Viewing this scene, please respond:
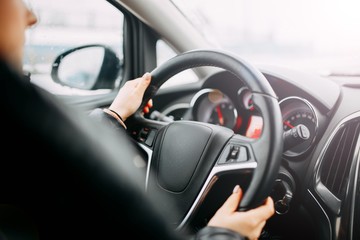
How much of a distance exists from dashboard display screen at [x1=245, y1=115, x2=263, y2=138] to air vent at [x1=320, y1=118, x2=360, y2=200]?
434mm

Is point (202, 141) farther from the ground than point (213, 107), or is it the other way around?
point (202, 141)

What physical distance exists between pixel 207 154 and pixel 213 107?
1.11 metres

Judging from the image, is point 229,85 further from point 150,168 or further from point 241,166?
point 241,166

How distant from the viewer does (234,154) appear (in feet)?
4.99

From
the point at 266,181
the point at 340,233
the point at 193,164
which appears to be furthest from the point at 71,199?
the point at 340,233

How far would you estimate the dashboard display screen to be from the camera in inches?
89.1

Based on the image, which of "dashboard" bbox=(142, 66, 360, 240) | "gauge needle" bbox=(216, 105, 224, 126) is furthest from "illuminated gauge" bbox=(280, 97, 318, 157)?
"gauge needle" bbox=(216, 105, 224, 126)

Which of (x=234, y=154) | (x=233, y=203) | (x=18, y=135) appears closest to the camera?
(x=18, y=135)

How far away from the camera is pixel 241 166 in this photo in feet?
4.76

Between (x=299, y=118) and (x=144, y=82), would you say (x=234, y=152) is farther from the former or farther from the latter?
(x=299, y=118)

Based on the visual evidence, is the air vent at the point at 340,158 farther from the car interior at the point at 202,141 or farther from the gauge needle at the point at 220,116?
the gauge needle at the point at 220,116

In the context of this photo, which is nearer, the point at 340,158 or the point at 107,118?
the point at 107,118

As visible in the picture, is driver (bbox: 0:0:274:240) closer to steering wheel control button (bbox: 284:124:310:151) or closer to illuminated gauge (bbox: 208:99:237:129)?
steering wheel control button (bbox: 284:124:310:151)

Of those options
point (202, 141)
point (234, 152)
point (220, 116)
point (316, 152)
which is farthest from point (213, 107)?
point (234, 152)
